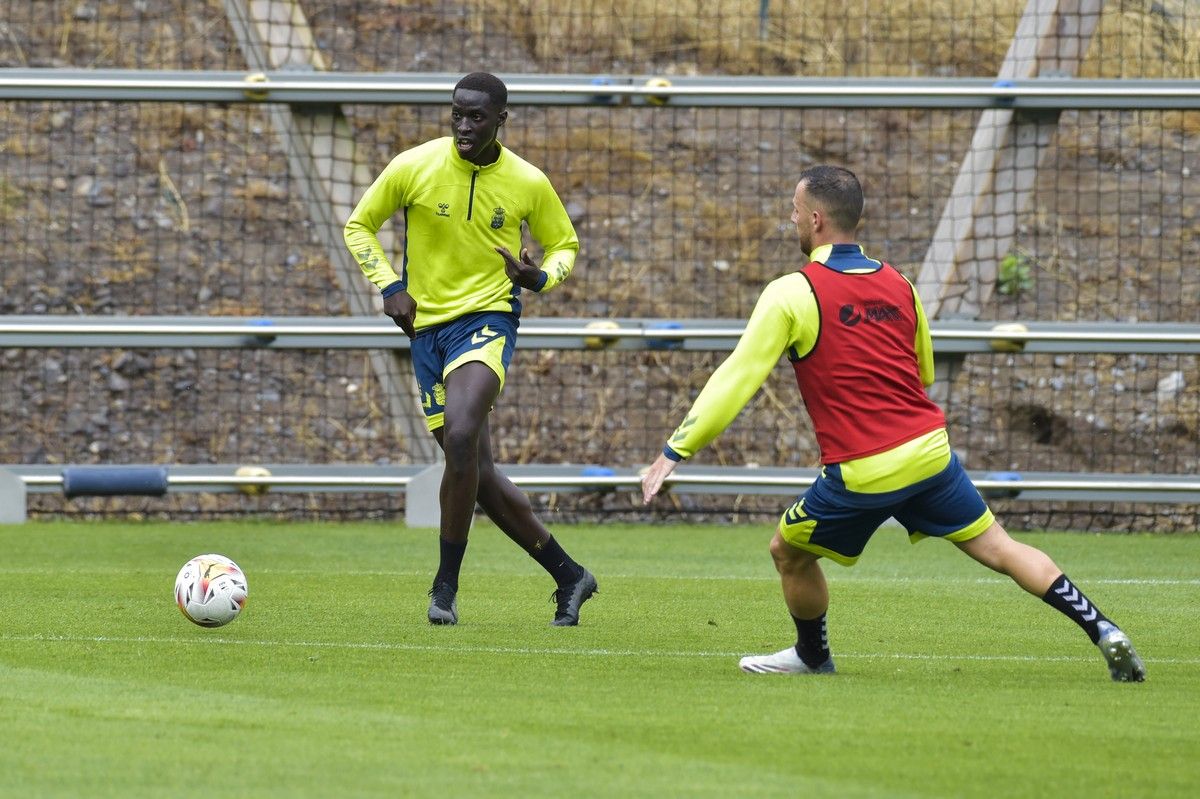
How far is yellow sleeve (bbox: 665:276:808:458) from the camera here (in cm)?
616

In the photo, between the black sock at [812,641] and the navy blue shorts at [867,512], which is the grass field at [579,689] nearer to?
the black sock at [812,641]

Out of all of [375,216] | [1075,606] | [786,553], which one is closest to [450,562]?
[375,216]

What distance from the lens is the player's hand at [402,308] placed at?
26.4 feet

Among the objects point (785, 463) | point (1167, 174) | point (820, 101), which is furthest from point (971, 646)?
point (1167, 174)

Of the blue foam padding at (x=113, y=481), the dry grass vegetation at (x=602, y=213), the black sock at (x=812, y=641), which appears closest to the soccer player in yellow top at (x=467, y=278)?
the black sock at (x=812, y=641)

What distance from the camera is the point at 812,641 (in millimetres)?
6594

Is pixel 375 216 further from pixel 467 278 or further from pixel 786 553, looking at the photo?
pixel 786 553

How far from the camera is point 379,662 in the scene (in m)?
6.68

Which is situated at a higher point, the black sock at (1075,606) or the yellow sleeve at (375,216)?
the yellow sleeve at (375,216)

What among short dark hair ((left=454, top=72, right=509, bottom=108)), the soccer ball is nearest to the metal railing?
short dark hair ((left=454, top=72, right=509, bottom=108))

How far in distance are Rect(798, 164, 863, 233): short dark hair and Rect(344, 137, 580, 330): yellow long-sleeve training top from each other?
5.91ft

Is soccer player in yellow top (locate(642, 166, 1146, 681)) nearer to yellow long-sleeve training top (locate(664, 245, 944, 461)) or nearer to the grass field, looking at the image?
yellow long-sleeve training top (locate(664, 245, 944, 461))

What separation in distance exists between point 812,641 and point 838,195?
1.57m

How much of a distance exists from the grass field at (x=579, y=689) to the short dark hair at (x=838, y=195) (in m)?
1.61
